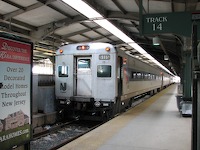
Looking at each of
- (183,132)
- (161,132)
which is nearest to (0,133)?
(161,132)

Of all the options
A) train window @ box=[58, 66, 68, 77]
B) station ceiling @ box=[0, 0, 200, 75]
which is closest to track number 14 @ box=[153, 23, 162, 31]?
station ceiling @ box=[0, 0, 200, 75]

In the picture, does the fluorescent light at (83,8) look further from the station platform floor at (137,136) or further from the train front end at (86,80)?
the station platform floor at (137,136)

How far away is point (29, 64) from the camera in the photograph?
439 cm

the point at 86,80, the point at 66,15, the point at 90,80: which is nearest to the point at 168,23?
the point at 90,80

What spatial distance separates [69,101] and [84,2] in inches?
145

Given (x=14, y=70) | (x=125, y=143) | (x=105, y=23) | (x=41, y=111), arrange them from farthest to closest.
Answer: (x=105, y=23), (x=41, y=111), (x=125, y=143), (x=14, y=70)

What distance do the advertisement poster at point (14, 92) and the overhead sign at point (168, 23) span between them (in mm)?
2790

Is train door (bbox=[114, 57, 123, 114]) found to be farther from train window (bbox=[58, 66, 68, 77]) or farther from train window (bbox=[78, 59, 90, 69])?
train window (bbox=[58, 66, 68, 77])

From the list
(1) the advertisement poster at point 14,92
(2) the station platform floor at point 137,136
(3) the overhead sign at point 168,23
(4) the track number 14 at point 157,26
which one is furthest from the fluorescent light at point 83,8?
(1) the advertisement poster at point 14,92

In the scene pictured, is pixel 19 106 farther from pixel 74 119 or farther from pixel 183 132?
pixel 74 119

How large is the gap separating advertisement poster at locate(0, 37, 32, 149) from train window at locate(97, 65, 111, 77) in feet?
16.6

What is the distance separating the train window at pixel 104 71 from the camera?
30.4 ft

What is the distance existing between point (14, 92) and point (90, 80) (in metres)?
5.70

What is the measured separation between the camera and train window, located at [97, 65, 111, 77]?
9.26 meters
